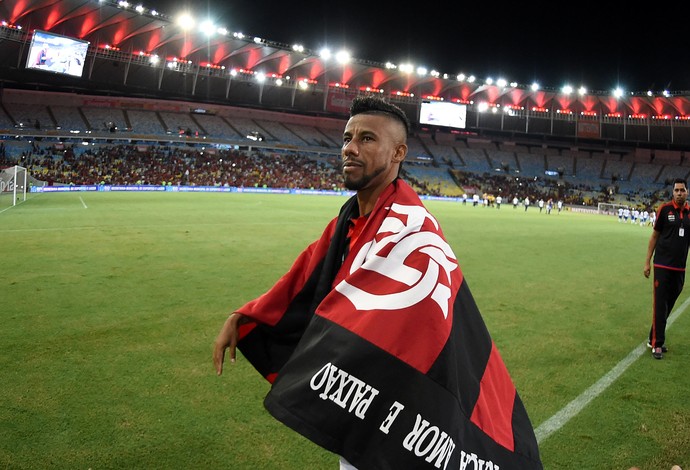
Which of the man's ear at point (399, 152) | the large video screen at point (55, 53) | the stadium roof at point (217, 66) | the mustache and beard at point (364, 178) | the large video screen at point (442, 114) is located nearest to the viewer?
the mustache and beard at point (364, 178)

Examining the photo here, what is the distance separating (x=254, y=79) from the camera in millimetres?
54844

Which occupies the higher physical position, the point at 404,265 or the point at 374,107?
the point at 374,107

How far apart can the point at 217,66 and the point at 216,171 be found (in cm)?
1477

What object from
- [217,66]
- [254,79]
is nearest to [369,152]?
[217,66]

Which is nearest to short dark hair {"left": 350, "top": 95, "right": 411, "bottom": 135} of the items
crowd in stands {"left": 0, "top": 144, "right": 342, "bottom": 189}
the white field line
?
the white field line

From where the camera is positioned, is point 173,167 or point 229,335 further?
point 173,167

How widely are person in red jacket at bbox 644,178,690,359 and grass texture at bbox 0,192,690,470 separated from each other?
311 mm

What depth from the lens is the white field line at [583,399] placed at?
10.8 ft

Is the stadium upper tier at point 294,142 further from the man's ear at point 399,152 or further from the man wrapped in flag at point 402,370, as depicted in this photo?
the man wrapped in flag at point 402,370

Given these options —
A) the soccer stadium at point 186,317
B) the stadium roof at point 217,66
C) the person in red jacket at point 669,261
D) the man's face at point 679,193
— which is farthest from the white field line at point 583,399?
the stadium roof at point 217,66

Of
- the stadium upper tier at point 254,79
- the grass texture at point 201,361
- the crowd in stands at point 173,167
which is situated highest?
the stadium upper tier at point 254,79

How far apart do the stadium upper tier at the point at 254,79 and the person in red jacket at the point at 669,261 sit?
43.2 metres

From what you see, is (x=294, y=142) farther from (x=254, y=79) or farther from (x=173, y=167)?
(x=173, y=167)

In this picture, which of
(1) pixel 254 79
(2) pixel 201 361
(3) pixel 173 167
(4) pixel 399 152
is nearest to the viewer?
(4) pixel 399 152
